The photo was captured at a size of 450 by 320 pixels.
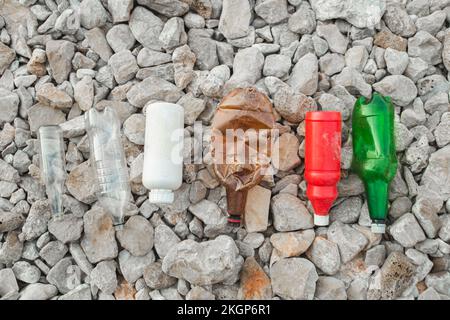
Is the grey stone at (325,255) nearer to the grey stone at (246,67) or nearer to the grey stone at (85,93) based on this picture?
the grey stone at (246,67)

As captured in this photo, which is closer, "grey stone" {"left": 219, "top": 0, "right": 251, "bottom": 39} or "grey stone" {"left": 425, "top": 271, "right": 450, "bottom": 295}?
"grey stone" {"left": 425, "top": 271, "right": 450, "bottom": 295}

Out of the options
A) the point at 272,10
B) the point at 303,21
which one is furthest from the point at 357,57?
the point at 272,10

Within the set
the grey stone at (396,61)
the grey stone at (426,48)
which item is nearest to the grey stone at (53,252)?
the grey stone at (396,61)

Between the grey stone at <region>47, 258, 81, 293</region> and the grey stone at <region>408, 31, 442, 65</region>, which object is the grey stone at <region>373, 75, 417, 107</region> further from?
the grey stone at <region>47, 258, 81, 293</region>

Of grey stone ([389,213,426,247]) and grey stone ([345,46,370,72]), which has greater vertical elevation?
grey stone ([345,46,370,72])

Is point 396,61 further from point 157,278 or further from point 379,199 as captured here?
point 157,278

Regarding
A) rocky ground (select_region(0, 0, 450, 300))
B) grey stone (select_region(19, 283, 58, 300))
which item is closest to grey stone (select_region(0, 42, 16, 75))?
rocky ground (select_region(0, 0, 450, 300))
